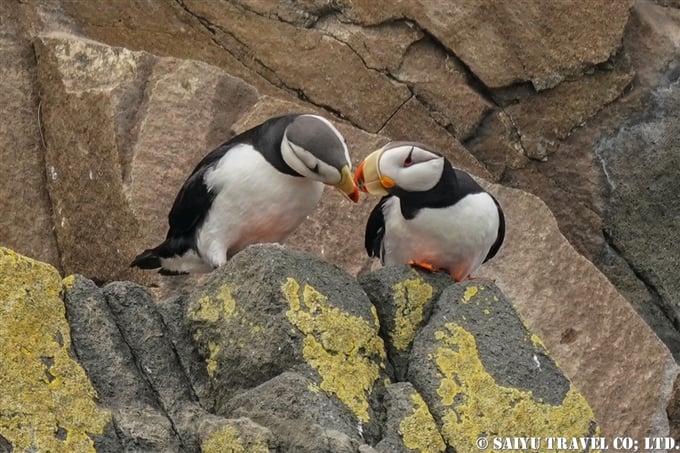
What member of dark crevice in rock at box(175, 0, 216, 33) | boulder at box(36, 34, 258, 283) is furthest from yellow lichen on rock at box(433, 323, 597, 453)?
dark crevice in rock at box(175, 0, 216, 33)

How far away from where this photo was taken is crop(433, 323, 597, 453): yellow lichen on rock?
17.4ft

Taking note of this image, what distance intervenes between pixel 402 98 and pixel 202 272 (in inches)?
85.9

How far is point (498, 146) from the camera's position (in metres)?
8.81

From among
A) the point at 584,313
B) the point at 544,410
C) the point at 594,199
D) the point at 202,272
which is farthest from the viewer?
the point at 594,199

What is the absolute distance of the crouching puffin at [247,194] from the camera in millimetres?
6473

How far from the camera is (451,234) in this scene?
6.31 metres

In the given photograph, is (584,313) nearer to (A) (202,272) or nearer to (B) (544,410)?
(A) (202,272)

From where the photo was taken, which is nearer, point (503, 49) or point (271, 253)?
point (271, 253)

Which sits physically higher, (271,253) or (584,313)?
(271,253)

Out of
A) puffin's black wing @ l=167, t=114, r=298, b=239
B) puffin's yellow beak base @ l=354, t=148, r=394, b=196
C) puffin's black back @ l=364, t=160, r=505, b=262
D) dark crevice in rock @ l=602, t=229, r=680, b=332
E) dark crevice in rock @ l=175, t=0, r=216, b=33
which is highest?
puffin's yellow beak base @ l=354, t=148, r=394, b=196

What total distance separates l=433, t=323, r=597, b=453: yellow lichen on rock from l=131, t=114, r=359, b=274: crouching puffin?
111 cm

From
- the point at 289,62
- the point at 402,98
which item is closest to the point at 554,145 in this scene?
the point at 402,98

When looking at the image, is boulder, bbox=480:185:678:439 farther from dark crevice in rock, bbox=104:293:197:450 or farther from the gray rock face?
dark crevice in rock, bbox=104:293:197:450

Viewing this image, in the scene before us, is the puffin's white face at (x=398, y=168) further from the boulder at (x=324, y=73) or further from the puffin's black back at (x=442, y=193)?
the boulder at (x=324, y=73)
